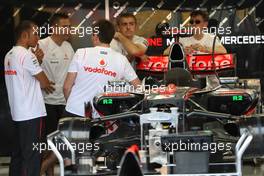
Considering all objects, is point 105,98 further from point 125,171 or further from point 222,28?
point 222,28

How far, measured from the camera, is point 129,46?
9586 mm

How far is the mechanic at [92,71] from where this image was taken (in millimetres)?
7785

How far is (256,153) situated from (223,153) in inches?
29.0

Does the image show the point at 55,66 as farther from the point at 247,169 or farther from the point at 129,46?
the point at 247,169

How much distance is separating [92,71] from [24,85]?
29.9 inches

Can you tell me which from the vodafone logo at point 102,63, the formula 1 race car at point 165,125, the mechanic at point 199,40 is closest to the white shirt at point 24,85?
the vodafone logo at point 102,63

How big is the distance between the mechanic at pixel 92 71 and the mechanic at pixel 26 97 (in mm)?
338

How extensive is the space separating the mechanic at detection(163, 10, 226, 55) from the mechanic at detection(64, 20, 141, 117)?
6.73 ft

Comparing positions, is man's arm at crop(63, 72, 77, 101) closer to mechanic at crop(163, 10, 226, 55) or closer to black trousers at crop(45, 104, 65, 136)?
black trousers at crop(45, 104, 65, 136)

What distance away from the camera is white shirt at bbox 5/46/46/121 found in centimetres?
780
